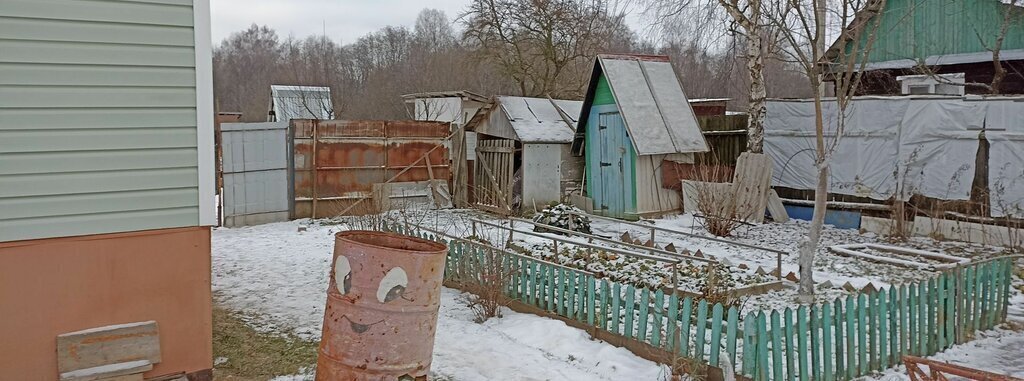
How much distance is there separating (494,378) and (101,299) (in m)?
2.76

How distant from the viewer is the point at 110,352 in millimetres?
4285

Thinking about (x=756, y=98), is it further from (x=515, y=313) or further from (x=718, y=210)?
(x=515, y=313)

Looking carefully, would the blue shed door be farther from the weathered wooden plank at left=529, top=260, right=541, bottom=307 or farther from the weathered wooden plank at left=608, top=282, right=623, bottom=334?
the weathered wooden plank at left=608, top=282, right=623, bottom=334

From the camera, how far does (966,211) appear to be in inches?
460

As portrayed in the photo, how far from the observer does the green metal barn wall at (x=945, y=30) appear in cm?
1558

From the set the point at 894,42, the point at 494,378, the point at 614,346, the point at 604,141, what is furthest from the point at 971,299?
the point at 894,42

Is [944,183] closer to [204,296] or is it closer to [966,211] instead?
[966,211]

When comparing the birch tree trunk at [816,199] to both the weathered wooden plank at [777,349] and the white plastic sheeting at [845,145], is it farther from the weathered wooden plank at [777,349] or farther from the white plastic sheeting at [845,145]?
the white plastic sheeting at [845,145]

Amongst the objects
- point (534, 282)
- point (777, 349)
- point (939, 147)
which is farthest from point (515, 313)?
point (939, 147)

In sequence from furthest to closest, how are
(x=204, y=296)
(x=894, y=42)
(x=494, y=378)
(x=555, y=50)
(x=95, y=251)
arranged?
(x=555, y=50) → (x=894, y=42) → (x=494, y=378) → (x=204, y=296) → (x=95, y=251)

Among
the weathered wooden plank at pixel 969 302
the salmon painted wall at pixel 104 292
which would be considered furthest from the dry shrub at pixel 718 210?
the salmon painted wall at pixel 104 292

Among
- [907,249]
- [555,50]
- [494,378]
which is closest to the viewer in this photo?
[494,378]

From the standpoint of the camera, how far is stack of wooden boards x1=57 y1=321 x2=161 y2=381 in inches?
165

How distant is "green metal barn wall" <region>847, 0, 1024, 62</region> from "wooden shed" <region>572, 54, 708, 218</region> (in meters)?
4.92
